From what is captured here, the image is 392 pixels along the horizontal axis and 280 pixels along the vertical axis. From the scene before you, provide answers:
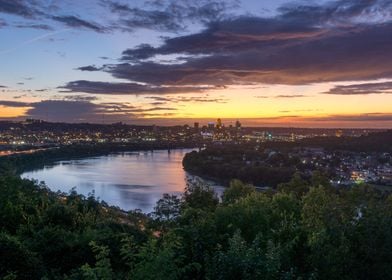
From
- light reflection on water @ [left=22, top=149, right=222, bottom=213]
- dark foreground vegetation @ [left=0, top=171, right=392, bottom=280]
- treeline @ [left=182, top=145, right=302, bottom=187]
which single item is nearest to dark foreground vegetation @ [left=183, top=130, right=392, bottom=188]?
treeline @ [left=182, top=145, right=302, bottom=187]

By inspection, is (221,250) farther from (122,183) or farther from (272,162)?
(272,162)

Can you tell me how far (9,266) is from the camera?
604 centimetres

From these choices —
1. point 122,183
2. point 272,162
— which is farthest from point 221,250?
point 272,162

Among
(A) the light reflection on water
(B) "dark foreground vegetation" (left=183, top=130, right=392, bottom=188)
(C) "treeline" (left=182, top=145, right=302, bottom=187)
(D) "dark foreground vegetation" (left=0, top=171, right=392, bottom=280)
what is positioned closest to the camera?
(D) "dark foreground vegetation" (left=0, top=171, right=392, bottom=280)

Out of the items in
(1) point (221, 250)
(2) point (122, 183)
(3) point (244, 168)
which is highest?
(1) point (221, 250)

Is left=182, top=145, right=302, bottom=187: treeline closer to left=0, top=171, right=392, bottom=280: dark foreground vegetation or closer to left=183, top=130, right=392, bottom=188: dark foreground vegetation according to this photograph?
left=183, top=130, right=392, bottom=188: dark foreground vegetation

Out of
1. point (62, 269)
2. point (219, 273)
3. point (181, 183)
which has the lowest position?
point (181, 183)

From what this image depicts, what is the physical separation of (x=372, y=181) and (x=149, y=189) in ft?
55.5

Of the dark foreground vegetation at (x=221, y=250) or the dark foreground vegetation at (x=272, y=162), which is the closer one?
the dark foreground vegetation at (x=221, y=250)

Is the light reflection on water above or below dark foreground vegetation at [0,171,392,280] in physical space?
below

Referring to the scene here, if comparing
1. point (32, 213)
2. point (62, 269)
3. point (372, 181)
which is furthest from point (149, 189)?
point (62, 269)

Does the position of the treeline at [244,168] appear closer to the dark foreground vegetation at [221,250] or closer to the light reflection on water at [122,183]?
the light reflection on water at [122,183]

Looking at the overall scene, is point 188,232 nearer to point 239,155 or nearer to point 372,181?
point 372,181

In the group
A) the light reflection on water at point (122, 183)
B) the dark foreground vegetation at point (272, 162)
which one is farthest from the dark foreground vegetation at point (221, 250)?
the dark foreground vegetation at point (272, 162)
